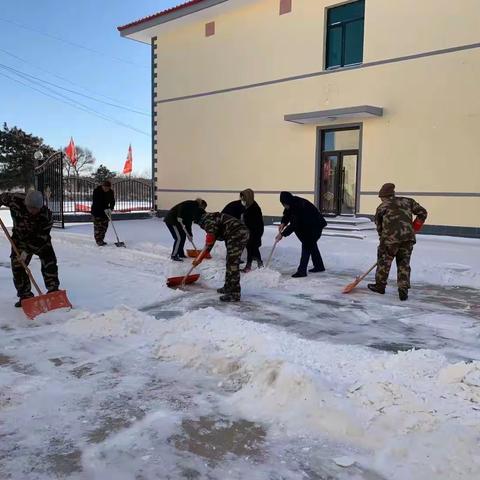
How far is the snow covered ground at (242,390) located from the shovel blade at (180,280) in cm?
62

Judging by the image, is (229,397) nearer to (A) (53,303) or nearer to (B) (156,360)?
(B) (156,360)

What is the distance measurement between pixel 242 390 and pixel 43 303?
2823 mm

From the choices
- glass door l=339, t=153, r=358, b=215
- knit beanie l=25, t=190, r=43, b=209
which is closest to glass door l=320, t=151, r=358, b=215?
glass door l=339, t=153, r=358, b=215

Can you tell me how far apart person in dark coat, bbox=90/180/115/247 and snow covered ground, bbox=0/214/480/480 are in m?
4.47

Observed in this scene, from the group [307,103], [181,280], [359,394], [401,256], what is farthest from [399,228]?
[307,103]

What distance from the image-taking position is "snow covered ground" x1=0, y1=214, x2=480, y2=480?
8.75 ft

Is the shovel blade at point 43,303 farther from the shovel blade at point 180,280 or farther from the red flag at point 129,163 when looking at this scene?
the red flag at point 129,163

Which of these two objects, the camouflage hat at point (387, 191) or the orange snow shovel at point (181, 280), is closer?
the camouflage hat at point (387, 191)

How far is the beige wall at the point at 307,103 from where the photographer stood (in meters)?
12.2

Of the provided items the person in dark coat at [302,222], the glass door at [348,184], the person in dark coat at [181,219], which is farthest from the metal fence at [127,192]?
the person in dark coat at [302,222]

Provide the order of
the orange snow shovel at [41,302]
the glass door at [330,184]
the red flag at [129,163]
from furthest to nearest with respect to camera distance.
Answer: the red flag at [129,163] → the glass door at [330,184] → the orange snow shovel at [41,302]

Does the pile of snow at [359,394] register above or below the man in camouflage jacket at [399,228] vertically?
below

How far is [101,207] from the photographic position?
1064 cm

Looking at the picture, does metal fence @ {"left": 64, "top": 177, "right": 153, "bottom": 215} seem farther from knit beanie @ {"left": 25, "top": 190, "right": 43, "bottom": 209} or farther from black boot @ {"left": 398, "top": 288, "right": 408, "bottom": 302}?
black boot @ {"left": 398, "top": 288, "right": 408, "bottom": 302}
